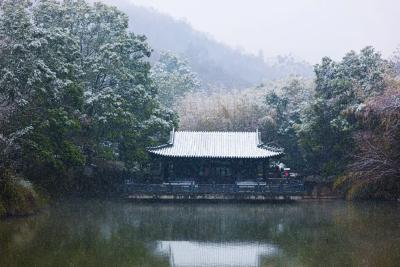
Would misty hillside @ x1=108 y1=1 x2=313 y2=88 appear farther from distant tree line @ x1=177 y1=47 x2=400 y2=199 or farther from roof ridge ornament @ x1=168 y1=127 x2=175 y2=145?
roof ridge ornament @ x1=168 y1=127 x2=175 y2=145

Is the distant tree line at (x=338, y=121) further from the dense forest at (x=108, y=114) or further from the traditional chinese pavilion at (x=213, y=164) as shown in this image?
the traditional chinese pavilion at (x=213, y=164)

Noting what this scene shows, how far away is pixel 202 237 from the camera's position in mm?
18188

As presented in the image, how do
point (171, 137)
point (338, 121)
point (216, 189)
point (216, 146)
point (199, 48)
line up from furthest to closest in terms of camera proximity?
point (199, 48)
point (171, 137)
point (216, 146)
point (338, 121)
point (216, 189)

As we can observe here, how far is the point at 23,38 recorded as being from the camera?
25.2m

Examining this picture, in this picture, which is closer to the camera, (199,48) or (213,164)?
(213,164)

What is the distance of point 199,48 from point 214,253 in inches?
4835

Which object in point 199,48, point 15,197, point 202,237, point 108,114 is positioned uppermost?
point 199,48

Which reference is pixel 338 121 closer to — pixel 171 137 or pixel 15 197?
pixel 171 137

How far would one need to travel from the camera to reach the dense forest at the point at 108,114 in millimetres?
25031

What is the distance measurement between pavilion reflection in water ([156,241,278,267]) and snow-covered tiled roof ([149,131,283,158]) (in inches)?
641

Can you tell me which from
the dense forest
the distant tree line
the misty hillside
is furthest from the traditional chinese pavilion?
the misty hillside

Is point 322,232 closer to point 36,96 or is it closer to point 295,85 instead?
point 36,96

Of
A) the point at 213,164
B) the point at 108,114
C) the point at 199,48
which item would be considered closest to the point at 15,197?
the point at 108,114

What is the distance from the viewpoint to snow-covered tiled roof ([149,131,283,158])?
33062 mm
